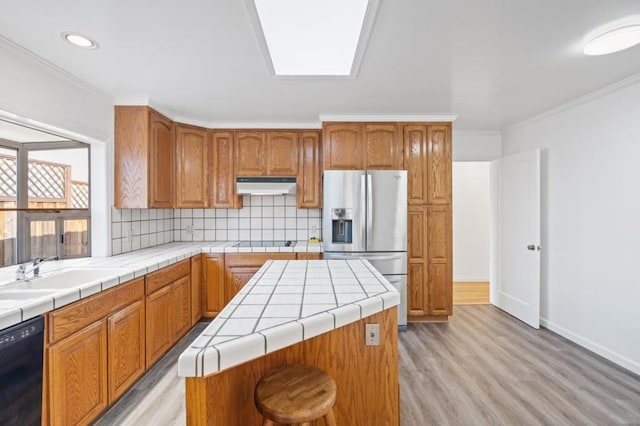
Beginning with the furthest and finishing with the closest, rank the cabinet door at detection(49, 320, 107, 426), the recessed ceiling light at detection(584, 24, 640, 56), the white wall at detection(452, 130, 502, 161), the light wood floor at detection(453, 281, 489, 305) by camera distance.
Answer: the light wood floor at detection(453, 281, 489, 305) < the white wall at detection(452, 130, 502, 161) < the recessed ceiling light at detection(584, 24, 640, 56) < the cabinet door at detection(49, 320, 107, 426)

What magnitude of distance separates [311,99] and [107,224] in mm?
2176

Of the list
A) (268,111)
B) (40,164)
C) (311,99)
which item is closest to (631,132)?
(311,99)

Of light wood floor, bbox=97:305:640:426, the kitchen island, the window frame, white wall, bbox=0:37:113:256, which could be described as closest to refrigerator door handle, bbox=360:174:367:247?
light wood floor, bbox=97:305:640:426

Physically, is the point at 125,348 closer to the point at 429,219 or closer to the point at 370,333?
the point at 370,333

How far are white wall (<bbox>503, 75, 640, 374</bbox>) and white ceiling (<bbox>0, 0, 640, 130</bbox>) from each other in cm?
29

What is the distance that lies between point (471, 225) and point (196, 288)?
4614 millimetres

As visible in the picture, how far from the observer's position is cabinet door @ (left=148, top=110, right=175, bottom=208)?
289cm

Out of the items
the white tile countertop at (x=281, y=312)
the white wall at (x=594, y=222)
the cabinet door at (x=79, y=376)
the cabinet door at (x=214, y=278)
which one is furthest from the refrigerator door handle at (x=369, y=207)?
the cabinet door at (x=79, y=376)

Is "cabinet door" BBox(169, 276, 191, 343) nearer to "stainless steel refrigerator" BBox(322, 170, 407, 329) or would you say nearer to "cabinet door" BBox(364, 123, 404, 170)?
"stainless steel refrigerator" BBox(322, 170, 407, 329)

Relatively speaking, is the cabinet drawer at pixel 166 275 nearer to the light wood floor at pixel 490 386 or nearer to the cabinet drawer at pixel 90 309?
the cabinet drawer at pixel 90 309

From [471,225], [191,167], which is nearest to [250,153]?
[191,167]

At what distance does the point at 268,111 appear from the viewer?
317 centimetres

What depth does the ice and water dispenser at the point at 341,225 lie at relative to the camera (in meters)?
3.19

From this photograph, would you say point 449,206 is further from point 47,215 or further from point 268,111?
point 47,215
